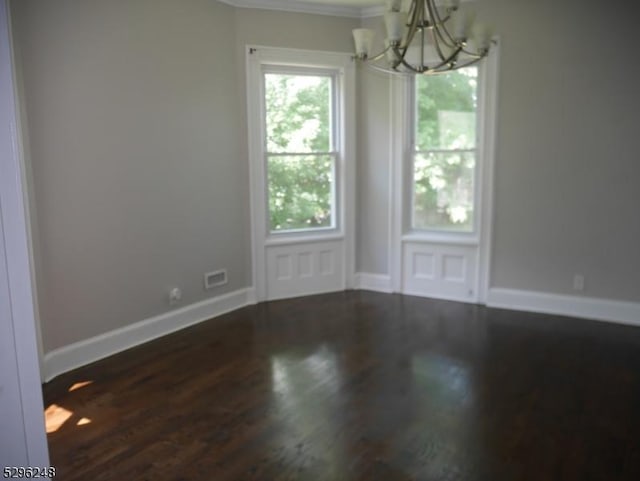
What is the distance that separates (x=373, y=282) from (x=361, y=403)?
2546 millimetres

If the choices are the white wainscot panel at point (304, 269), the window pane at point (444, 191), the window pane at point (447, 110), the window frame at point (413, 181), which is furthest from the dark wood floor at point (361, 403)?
the window pane at point (447, 110)

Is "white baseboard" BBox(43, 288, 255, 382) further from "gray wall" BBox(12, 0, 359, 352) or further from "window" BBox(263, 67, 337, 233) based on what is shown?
"window" BBox(263, 67, 337, 233)

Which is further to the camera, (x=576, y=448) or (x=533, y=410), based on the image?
(x=533, y=410)

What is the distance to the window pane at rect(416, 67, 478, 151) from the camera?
188 inches

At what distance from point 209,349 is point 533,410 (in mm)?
2250

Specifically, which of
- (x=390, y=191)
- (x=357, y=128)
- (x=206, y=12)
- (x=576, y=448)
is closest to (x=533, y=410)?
(x=576, y=448)

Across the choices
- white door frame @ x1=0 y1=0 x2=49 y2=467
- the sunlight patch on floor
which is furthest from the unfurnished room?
white door frame @ x1=0 y1=0 x2=49 y2=467

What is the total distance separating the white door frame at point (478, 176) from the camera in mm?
4609

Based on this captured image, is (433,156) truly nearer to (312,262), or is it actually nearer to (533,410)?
(312,262)

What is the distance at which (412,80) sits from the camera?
4996 millimetres

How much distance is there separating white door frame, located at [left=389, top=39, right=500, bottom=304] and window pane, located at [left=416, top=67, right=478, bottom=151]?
0.10m

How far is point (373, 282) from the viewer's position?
5.44 meters

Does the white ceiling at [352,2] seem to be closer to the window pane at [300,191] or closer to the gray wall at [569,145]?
the gray wall at [569,145]

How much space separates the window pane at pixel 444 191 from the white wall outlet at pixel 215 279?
1995mm
